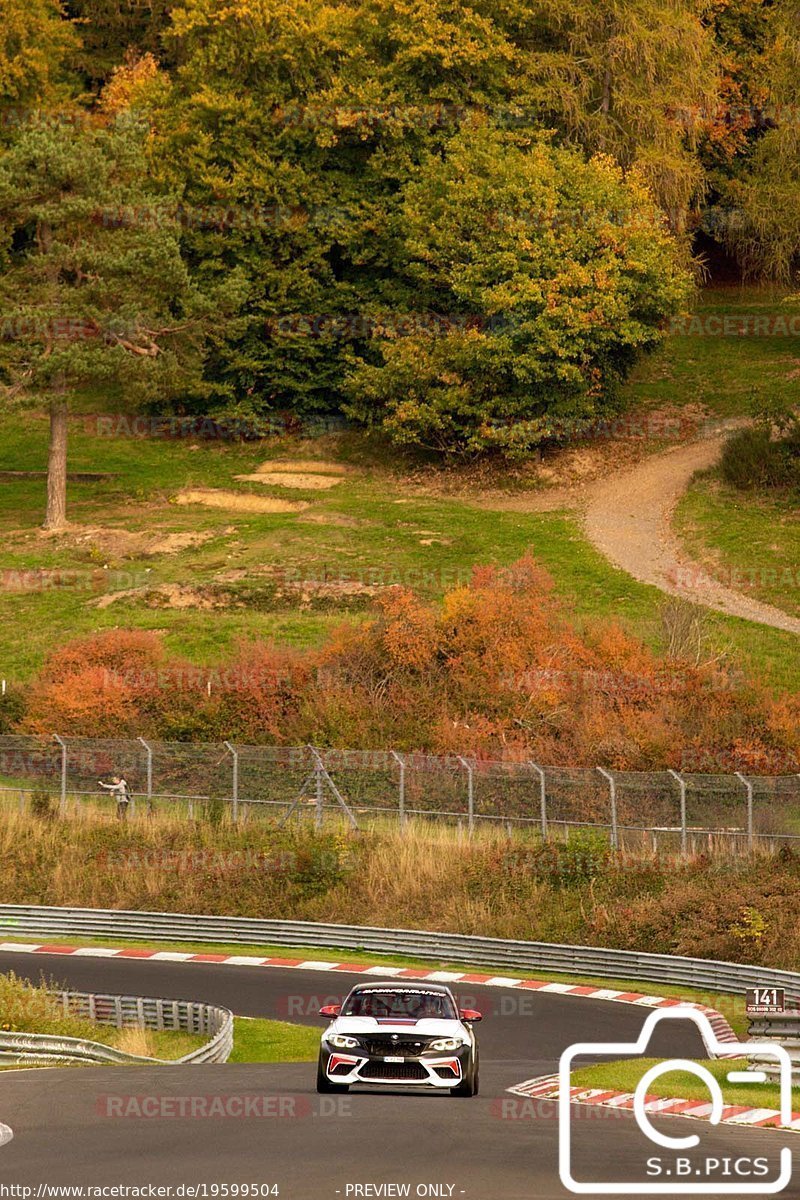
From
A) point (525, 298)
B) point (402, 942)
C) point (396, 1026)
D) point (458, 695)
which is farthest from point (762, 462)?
point (396, 1026)

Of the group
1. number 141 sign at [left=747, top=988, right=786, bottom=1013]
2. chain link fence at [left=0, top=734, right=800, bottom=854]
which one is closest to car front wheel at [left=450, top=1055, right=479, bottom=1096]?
number 141 sign at [left=747, top=988, right=786, bottom=1013]

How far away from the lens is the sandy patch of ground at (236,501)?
215ft

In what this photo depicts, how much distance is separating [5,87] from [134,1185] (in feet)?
235

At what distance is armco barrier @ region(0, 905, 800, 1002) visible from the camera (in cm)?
3203

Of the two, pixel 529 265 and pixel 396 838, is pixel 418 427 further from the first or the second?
pixel 396 838

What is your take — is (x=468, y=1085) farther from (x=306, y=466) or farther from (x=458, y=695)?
(x=306, y=466)

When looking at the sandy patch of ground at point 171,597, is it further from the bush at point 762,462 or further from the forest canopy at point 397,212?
the bush at point 762,462

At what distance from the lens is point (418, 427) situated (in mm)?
67000

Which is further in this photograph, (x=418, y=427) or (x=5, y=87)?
(x=5, y=87)

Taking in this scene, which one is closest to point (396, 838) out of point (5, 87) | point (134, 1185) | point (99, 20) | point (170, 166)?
point (134, 1185)

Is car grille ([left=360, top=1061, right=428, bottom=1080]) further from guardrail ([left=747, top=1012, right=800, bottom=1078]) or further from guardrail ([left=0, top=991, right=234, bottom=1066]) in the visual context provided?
guardrail ([left=747, top=1012, right=800, bottom=1078])

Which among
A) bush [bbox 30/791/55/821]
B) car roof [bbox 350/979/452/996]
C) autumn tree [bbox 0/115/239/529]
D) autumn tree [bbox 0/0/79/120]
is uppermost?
autumn tree [bbox 0/0/79/120]

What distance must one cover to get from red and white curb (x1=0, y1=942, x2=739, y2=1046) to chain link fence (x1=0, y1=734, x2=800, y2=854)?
195 inches

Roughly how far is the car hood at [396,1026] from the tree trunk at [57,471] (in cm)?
4469
